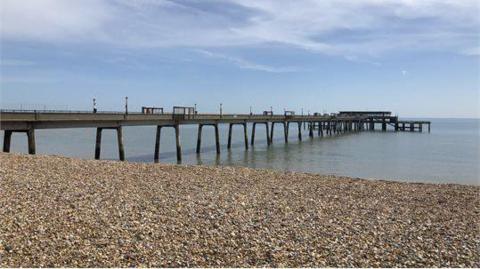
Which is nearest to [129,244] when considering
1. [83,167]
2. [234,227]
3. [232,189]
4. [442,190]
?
[234,227]

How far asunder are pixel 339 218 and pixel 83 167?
32.9 feet

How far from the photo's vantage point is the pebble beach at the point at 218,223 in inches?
272

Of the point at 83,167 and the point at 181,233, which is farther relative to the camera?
the point at 83,167

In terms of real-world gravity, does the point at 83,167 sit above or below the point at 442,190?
above

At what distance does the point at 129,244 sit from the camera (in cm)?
723

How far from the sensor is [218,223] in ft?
28.8

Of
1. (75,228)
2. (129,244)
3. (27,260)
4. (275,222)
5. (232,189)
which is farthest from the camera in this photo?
(232,189)

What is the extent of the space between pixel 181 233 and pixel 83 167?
8.96 meters

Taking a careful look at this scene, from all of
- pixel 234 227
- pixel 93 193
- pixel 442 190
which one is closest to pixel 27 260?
pixel 234 227

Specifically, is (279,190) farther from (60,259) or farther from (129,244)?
(60,259)

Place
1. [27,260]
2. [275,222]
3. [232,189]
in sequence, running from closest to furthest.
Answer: [27,260]
[275,222]
[232,189]

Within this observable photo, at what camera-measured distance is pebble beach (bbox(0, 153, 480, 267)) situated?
6898 mm

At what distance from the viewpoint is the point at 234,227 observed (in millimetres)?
A: 8523

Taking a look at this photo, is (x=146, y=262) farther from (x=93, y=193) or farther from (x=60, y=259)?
(x=93, y=193)
